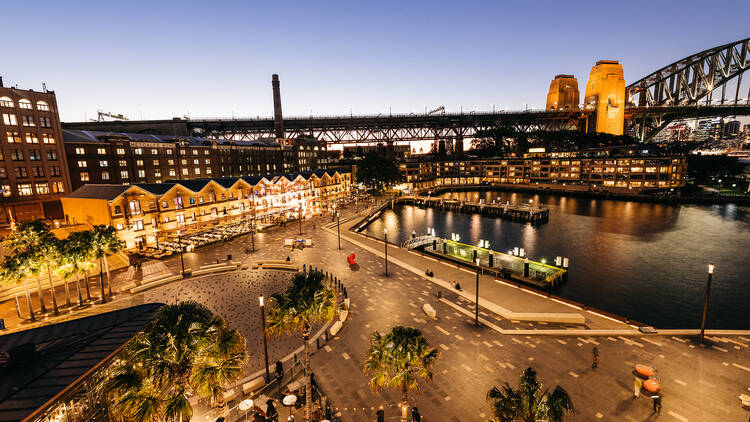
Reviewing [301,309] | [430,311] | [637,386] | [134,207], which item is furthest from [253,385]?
[134,207]

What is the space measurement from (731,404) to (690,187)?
144572mm

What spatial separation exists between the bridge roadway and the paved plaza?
120m

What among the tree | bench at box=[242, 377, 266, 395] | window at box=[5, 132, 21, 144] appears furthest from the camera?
the tree

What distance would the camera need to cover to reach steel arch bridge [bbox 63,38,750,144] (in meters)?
144

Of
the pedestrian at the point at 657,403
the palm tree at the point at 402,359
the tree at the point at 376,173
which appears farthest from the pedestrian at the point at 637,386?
the tree at the point at 376,173

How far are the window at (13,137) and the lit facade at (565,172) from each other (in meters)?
120

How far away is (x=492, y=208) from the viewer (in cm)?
9662

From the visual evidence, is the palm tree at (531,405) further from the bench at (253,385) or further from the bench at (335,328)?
the bench at (335,328)

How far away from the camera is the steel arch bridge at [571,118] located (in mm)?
144375

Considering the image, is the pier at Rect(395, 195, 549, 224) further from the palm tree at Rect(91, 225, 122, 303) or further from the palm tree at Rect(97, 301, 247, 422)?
the palm tree at Rect(91, 225, 122, 303)

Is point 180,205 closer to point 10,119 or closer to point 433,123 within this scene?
point 10,119

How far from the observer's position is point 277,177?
271 ft

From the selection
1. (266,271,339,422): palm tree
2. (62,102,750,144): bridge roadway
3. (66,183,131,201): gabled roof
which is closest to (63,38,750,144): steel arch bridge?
(62,102,750,144): bridge roadway

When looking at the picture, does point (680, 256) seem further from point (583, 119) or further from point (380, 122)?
point (583, 119)
